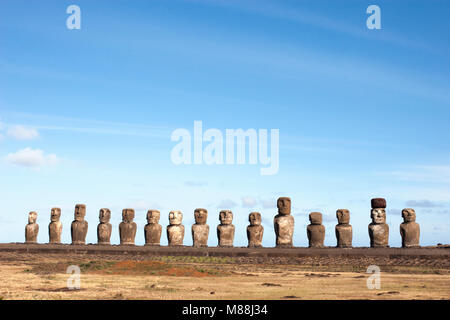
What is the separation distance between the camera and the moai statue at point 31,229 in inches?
1175

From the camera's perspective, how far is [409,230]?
23.9 meters

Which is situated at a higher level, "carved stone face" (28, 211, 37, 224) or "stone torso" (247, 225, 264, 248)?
"carved stone face" (28, 211, 37, 224)

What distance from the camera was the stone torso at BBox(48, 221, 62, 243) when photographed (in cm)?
2905

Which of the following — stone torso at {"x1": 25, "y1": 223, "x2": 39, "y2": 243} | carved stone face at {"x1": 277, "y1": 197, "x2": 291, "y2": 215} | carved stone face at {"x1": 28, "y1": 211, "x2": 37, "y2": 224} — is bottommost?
stone torso at {"x1": 25, "y1": 223, "x2": 39, "y2": 243}

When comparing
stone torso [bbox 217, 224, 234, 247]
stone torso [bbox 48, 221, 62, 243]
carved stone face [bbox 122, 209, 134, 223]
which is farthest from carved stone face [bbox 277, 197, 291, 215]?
stone torso [bbox 48, 221, 62, 243]

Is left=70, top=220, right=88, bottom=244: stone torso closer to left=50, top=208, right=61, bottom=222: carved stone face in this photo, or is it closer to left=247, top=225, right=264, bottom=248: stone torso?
left=50, top=208, right=61, bottom=222: carved stone face

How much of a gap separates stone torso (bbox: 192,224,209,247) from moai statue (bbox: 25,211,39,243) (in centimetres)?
843

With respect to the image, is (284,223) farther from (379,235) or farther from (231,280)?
(231,280)

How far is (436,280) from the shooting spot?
15.9 meters

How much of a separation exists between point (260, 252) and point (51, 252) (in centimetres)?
929

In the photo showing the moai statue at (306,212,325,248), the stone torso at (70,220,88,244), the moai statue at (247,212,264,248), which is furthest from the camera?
the stone torso at (70,220,88,244)

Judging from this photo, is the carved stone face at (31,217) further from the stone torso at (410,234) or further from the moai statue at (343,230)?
the stone torso at (410,234)

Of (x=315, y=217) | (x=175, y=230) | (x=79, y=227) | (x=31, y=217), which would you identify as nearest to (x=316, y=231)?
(x=315, y=217)

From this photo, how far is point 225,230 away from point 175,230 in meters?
2.31
